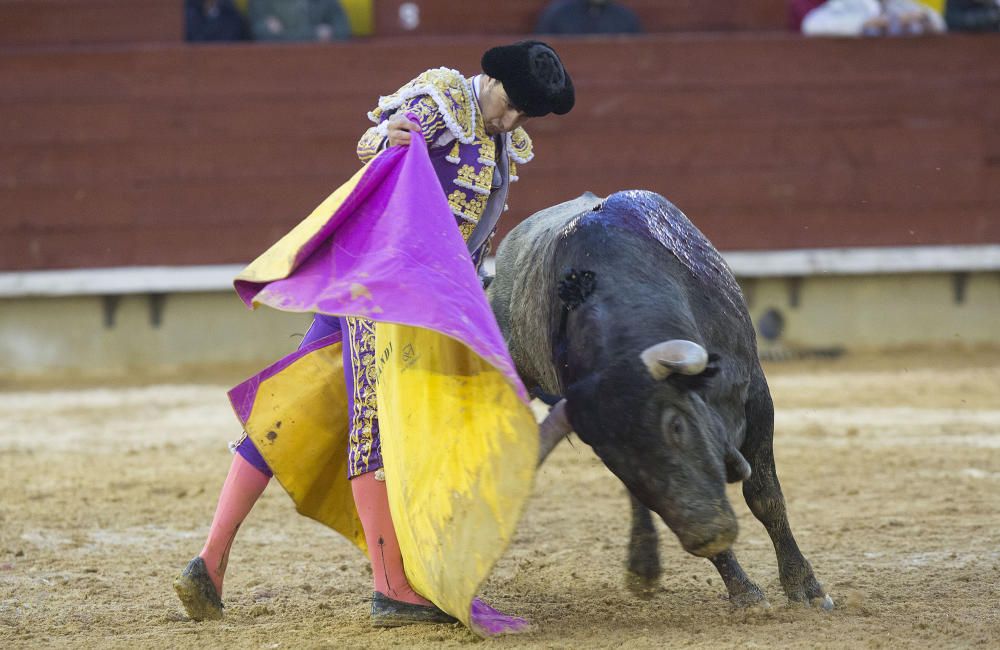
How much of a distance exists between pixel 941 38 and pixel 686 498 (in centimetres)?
594

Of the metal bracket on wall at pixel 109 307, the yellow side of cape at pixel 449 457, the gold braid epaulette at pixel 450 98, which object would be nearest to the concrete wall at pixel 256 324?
the metal bracket on wall at pixel 109 307

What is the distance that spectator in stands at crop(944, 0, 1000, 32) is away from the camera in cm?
768

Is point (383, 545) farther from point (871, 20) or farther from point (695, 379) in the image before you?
point (871, 20)

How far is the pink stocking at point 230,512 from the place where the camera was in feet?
9.49

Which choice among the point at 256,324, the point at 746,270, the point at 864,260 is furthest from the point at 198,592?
the point at 864,260

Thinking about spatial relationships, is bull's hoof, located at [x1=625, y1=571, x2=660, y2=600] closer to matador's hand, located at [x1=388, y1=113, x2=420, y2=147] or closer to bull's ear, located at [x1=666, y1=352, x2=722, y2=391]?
bull's ear, located at [x1=666, y1=352, x2=722, y2=391]

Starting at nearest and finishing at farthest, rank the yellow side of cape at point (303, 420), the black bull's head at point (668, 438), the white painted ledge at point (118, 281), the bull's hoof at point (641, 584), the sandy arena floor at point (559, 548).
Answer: the black bull's head at point (668, 438), the sandy arena floor at point (559, 548), the yellow side of cape at point (303, 420), the bull's hoof at point (641, 584), the white painted ledge at point (118, 281)

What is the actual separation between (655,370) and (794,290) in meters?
5.48

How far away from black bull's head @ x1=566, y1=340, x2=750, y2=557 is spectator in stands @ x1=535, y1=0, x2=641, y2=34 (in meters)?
5.26

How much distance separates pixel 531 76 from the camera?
2670mm

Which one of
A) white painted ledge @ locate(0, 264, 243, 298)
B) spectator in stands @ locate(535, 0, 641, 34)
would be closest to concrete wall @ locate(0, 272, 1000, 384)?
white painted ledge @ locate(0, 264, 243, 298)

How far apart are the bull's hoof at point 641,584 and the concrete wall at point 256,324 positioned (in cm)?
452

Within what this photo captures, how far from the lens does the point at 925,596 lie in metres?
2.93

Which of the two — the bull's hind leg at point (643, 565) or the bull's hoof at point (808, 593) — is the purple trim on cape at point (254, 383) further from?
the bull's hoof at point (808, 593)
